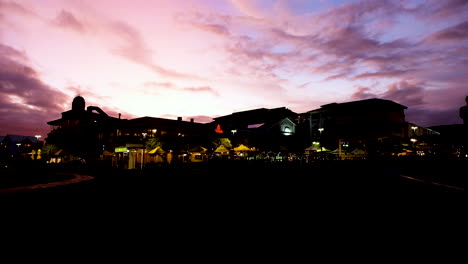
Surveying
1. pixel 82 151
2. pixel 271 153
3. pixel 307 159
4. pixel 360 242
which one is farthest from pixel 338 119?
pixel 360 242

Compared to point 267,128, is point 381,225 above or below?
below

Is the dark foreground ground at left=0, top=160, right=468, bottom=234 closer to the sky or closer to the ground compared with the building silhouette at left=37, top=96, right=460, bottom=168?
closer to the ground

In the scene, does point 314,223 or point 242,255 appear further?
point 314,223

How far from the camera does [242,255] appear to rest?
3217 millimetres

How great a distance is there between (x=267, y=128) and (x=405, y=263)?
1704 inches

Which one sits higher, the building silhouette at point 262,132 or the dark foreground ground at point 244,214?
the building silhouette at point 262,132

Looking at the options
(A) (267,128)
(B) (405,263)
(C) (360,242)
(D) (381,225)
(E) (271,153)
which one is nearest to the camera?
(B) (405,263)

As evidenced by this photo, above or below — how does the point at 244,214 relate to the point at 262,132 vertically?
below

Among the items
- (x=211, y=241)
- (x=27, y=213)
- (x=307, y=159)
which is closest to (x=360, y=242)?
(x=211, y=241)

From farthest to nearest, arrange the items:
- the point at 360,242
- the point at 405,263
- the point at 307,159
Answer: the point at 307,159 → the point at 360,242 → the point at 405,263

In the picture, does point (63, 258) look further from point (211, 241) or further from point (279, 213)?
point (279, 213)

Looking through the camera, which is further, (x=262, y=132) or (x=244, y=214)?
(x=262, y=132)

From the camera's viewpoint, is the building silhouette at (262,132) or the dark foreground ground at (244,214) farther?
the building silhouette at (262,132)

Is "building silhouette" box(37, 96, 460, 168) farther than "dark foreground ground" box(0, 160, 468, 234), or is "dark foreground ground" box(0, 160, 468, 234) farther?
"building silhouette" box(37, 96, 460, 168)
